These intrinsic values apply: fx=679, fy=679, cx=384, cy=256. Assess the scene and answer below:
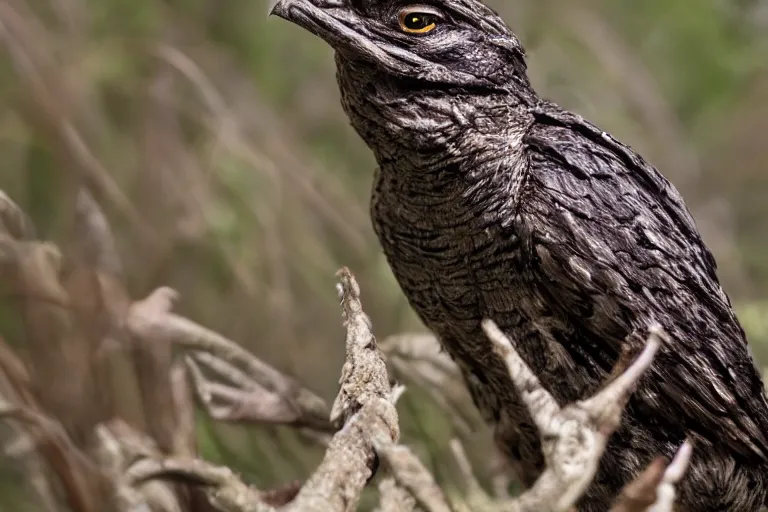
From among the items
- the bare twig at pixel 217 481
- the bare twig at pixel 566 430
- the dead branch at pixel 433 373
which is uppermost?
the dead branch at pixel 433 373

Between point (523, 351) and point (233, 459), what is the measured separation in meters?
0.65

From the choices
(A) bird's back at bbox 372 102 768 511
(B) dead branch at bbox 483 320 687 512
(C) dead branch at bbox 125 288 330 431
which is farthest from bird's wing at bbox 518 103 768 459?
(C) dead branch at bbox 125 288 330 431

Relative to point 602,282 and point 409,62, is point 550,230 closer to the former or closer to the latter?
point 602,282

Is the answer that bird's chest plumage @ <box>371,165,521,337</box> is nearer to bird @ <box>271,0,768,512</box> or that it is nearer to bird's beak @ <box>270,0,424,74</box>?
bird @ <box>271,0,768,512</box>

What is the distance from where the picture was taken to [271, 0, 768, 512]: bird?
0.66m

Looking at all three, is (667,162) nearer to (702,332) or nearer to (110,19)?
(702,332)

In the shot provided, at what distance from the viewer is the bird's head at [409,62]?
64 cm

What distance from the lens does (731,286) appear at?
1895 mm

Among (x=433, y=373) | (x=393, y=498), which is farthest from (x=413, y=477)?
(x=433, y=373)

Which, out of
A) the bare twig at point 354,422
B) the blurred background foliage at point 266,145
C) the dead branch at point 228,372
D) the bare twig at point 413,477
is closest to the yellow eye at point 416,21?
the bare twig at point 354,422

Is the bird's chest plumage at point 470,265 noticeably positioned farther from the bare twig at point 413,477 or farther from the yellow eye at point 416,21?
the bare twig at point 413,477

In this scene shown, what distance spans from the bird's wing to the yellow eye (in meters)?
0.16

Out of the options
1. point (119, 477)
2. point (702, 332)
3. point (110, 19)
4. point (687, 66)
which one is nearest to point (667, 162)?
point (687, 66)

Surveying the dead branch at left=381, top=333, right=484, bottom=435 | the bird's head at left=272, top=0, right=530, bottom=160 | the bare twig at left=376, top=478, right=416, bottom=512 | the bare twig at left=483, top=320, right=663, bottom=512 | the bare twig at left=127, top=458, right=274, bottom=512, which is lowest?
the bare twig at left=127, top=458, right=274, bottom=512
